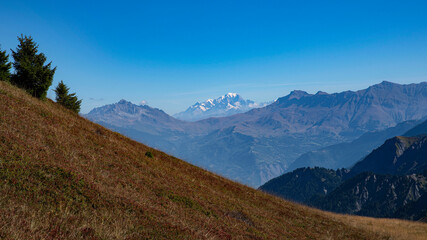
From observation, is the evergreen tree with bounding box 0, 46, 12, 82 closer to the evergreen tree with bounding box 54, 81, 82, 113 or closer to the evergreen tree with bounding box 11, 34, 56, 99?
the evergreen tree with bounding box 11, 34, 56, 99

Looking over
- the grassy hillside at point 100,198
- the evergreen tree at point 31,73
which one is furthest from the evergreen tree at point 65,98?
the grassy hillside at point 100,198

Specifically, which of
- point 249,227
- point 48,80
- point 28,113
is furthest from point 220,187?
point 48,80

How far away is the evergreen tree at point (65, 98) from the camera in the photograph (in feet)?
101

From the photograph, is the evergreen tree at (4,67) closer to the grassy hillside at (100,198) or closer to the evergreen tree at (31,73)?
the evergreen tree at (31,73)

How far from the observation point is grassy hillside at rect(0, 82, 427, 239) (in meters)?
8.41

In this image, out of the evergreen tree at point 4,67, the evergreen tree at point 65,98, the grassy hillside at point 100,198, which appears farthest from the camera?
the evergreen tree at point 65,98

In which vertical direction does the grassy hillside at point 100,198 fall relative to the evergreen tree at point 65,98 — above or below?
below

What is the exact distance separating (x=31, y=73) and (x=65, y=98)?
618 centimetres

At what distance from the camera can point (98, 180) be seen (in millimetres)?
12586

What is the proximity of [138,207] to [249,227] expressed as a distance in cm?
660

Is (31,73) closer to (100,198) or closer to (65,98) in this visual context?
(65,98)

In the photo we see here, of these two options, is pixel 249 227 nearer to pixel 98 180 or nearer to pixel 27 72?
pixel 98 180

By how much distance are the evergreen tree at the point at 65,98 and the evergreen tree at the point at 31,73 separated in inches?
184

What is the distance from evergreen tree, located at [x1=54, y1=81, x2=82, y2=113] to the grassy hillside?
9.08 m
